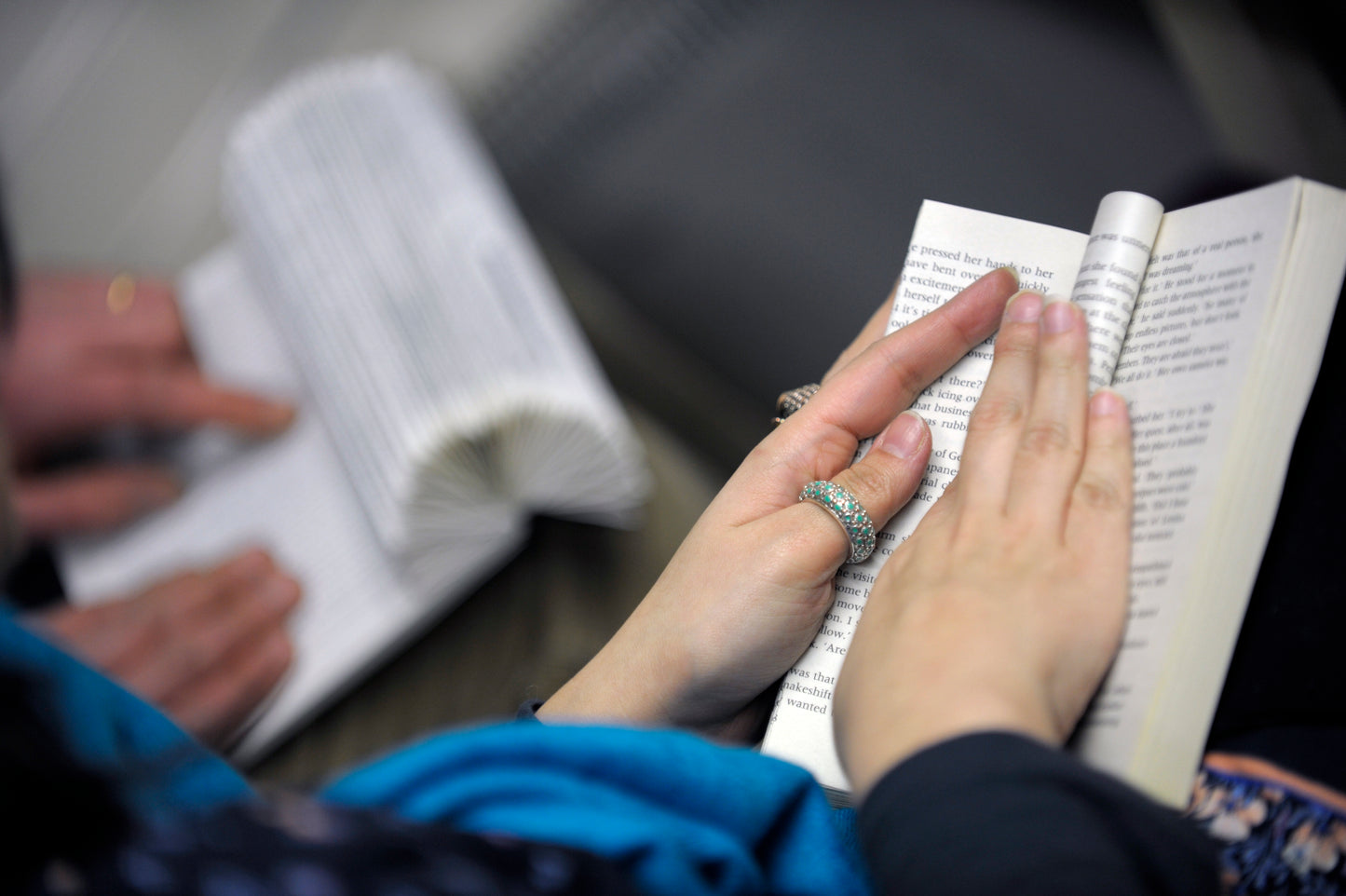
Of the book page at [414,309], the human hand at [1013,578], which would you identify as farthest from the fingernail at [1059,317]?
the book page at [414,309]

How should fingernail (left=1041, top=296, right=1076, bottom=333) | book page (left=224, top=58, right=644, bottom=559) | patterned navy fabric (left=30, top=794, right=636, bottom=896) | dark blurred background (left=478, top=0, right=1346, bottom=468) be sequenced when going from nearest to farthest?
patterned navy fabric (left=30, top=794, right=636, bottom=896) < fingernail (left=1041, top=296, right=1076, bottom=333) < dark blurred background (left=478, top=0, right=1346, bottom=468) < book page (left=224, top=58, right=644, bottom=559)

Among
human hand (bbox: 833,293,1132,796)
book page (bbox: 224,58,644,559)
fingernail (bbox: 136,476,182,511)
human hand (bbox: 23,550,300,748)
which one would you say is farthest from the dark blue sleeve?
fingernail (bbox: 136,476,182,511)

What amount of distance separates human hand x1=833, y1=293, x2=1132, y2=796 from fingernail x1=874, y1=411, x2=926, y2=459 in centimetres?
2

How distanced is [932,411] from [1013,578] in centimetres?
9

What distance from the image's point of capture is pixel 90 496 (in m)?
0.70

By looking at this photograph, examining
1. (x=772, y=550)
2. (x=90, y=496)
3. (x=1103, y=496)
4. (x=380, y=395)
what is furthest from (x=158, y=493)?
(x=1103, y=496)

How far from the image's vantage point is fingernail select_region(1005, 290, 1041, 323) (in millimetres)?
320

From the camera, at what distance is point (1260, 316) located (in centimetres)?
29

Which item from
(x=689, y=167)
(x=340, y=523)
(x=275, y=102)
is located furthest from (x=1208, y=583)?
(x=275, y=102)

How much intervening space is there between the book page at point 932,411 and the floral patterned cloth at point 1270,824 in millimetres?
122

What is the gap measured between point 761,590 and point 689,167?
0.41 meters

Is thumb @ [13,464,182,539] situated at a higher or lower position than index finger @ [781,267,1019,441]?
lower

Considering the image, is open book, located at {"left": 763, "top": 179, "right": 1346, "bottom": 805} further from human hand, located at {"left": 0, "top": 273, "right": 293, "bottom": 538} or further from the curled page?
human hand, located at {"left": 0, "top": 273, "right": 293, "bottom": 538}

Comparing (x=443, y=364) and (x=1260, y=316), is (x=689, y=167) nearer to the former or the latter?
(x=443, y=364)
